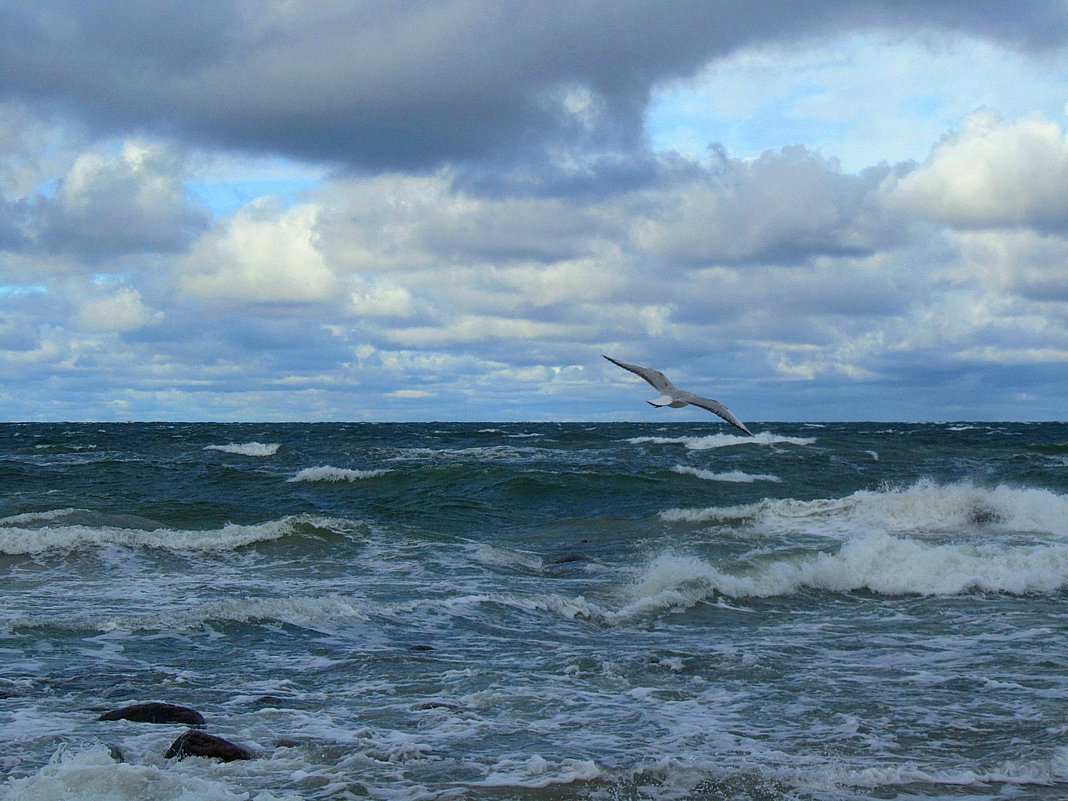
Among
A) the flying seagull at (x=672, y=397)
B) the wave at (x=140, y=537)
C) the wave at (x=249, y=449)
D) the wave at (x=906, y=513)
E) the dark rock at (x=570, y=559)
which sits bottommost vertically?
the dark rock at (x=570, y=559)

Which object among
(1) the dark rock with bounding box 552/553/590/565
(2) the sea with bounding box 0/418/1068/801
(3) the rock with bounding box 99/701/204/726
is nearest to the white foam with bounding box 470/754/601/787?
(2) the sea with bounding box 0/418/1068/801

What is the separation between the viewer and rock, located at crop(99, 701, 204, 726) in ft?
25.0

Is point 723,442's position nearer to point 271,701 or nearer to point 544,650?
point 544,650

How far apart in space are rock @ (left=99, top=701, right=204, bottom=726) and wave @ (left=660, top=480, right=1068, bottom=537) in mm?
15734

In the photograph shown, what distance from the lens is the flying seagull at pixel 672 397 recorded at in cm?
992

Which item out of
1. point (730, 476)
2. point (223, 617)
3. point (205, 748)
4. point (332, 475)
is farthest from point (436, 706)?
point (730, 476)

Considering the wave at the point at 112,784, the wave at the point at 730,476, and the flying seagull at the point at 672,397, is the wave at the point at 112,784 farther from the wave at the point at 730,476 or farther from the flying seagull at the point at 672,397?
the wave at the point at 730,476

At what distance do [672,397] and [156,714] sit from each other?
18.3ft

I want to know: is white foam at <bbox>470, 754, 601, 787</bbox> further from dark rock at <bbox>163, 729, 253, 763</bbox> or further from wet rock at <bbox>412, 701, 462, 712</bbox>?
dark rock at <bbox>163, 729, 253, 763</bbox>

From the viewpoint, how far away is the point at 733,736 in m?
7.62

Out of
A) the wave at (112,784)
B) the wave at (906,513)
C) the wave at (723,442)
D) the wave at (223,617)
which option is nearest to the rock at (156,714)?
the wave at (112,784)

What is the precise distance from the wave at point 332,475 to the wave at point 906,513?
442 inches

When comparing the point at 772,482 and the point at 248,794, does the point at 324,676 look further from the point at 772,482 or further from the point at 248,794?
the point at 772,482

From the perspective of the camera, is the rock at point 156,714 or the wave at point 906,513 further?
the wave at point 906,513
